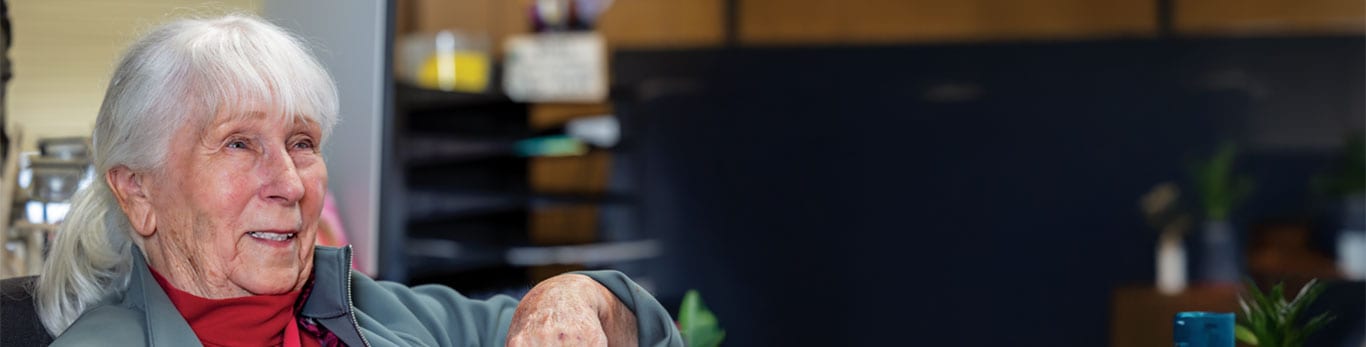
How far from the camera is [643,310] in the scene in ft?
4.71

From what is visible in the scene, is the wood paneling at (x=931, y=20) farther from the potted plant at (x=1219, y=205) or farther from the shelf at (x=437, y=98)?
the shelf at (x=437, y=98)

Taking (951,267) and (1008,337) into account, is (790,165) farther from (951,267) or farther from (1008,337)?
(1008,337)

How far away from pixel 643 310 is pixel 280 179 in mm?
386

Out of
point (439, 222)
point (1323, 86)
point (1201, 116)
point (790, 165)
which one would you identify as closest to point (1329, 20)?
→ point (1323, 86)

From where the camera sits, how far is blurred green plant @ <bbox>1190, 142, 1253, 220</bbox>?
18.2 feet

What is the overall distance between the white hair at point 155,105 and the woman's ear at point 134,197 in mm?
11

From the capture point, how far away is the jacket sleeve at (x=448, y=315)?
144 centimetres

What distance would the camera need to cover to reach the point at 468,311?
157 centimetres

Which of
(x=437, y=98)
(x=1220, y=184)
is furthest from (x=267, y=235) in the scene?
(x=1220, y=184)

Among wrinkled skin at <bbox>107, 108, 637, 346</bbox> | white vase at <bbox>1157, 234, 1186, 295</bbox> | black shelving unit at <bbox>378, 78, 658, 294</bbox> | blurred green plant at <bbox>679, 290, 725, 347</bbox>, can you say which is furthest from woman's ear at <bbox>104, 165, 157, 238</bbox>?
white vase at <bbox>1157, 234, 1186, 295</bbox>

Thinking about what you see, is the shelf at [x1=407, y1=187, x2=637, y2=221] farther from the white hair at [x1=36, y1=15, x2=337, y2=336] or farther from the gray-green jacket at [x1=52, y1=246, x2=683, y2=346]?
the white hair at [x1=36, y1=15, x2=337, y2=336]

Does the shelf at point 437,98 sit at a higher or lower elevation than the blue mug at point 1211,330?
higher

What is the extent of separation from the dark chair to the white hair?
0.04ft

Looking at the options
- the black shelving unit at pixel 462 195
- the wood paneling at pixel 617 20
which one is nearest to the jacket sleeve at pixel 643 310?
the black shelving unit at pixel 462 195
